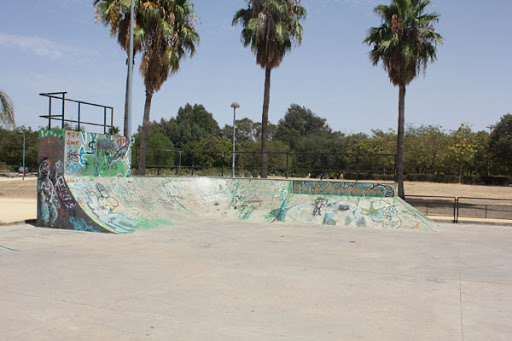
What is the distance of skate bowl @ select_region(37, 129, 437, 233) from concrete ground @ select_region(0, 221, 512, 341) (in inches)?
64.0

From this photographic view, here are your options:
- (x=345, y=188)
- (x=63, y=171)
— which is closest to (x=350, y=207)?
(x=345, y=188)

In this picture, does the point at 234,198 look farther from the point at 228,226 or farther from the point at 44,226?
the point at 44,226

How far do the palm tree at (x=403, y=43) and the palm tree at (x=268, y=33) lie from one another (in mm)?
A: 4762

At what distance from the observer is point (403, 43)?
22547 mm

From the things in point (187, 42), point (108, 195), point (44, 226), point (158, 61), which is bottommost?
point (44, 226)

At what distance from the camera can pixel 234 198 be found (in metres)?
17.7

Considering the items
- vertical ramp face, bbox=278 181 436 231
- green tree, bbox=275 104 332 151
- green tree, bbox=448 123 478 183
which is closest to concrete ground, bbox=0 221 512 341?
vertical ramp face, bbox=278 181 436 231

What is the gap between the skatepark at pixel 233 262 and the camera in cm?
496

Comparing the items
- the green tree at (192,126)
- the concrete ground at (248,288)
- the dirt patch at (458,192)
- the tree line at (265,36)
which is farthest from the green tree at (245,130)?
the concrete ground at (248,288)

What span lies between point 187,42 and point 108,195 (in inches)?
469

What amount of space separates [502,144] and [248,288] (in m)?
56.8

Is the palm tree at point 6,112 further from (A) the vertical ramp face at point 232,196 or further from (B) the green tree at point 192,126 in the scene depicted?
(B) the green tree at point 192,126

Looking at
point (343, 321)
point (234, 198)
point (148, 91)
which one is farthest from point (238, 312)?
point (148, 91)

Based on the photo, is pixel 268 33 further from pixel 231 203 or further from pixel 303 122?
pixel 303 122
